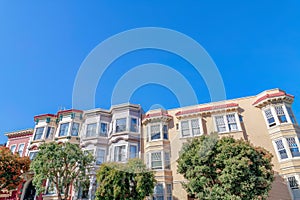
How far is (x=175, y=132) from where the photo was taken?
1627 centimetres

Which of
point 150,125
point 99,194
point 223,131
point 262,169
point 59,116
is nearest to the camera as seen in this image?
point 262,169

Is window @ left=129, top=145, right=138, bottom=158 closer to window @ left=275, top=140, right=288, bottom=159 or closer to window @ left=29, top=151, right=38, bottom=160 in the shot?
window @ left=29, top=151, right=38, bottom=160

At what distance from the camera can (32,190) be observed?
1767 centimetres

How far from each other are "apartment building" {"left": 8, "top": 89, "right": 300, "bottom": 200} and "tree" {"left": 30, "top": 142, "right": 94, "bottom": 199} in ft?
4.80

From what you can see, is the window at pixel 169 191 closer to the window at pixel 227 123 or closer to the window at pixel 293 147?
the window at pixel 227 123

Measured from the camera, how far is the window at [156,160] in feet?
48.2

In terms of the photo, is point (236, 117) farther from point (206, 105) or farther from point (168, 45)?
point (168, 45)

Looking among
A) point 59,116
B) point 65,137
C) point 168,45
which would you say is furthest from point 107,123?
point 168,45

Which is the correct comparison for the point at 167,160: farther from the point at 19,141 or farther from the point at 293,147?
the point at 19,141

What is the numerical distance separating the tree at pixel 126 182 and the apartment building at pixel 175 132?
2.60m

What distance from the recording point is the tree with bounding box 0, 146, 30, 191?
49.8ft

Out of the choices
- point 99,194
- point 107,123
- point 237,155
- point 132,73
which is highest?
point 107,123

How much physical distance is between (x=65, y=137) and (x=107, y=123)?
4.04m

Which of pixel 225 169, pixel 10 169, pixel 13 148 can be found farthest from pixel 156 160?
pixel 13 148
